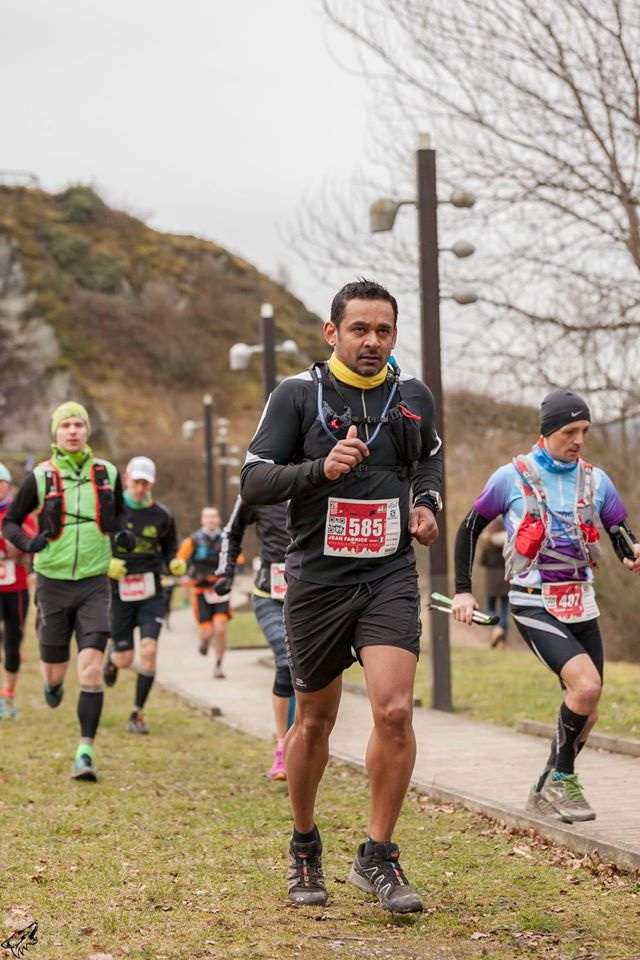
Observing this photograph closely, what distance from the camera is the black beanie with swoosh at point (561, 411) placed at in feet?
23.0

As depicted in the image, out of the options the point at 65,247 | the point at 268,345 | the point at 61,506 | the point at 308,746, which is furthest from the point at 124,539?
the point at 65,247

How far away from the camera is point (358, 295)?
5.59 meters

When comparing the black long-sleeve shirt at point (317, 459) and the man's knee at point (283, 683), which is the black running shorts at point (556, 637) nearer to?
the black long-sleeve shirt at point (317, 459)

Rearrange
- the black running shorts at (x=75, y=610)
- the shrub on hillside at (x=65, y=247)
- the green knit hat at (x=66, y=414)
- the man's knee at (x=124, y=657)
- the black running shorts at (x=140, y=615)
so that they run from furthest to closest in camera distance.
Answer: the shrub on hillside at (x=65, y=247), the man's knee at (x=124, y=657), the black running shorts at (x=140, y=615), the green knit hat at (x=66, y=414), the black running shorts at (x=75, y=610)

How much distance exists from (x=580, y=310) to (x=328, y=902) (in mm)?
12805

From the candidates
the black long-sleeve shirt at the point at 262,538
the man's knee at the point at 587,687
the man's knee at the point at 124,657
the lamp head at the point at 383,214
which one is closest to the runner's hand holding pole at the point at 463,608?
the man's knee at the point at 587,687

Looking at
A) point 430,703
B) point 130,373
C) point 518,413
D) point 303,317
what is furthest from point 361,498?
point 303,317

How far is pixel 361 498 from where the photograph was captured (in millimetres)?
5551

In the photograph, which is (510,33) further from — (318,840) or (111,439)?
(111,439)

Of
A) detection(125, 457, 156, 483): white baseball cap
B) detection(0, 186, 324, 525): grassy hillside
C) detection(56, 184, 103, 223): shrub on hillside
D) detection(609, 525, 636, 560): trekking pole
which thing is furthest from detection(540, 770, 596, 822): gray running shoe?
detection(56, 184, 103, 223): shrub on hillside

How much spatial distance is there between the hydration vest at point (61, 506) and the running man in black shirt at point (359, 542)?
3.86m

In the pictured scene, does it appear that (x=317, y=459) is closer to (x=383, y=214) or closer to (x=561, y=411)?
(x=561, y=411)

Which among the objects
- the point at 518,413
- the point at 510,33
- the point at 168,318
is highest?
the point at 168,318

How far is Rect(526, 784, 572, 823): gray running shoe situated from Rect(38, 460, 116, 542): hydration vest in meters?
3.34
